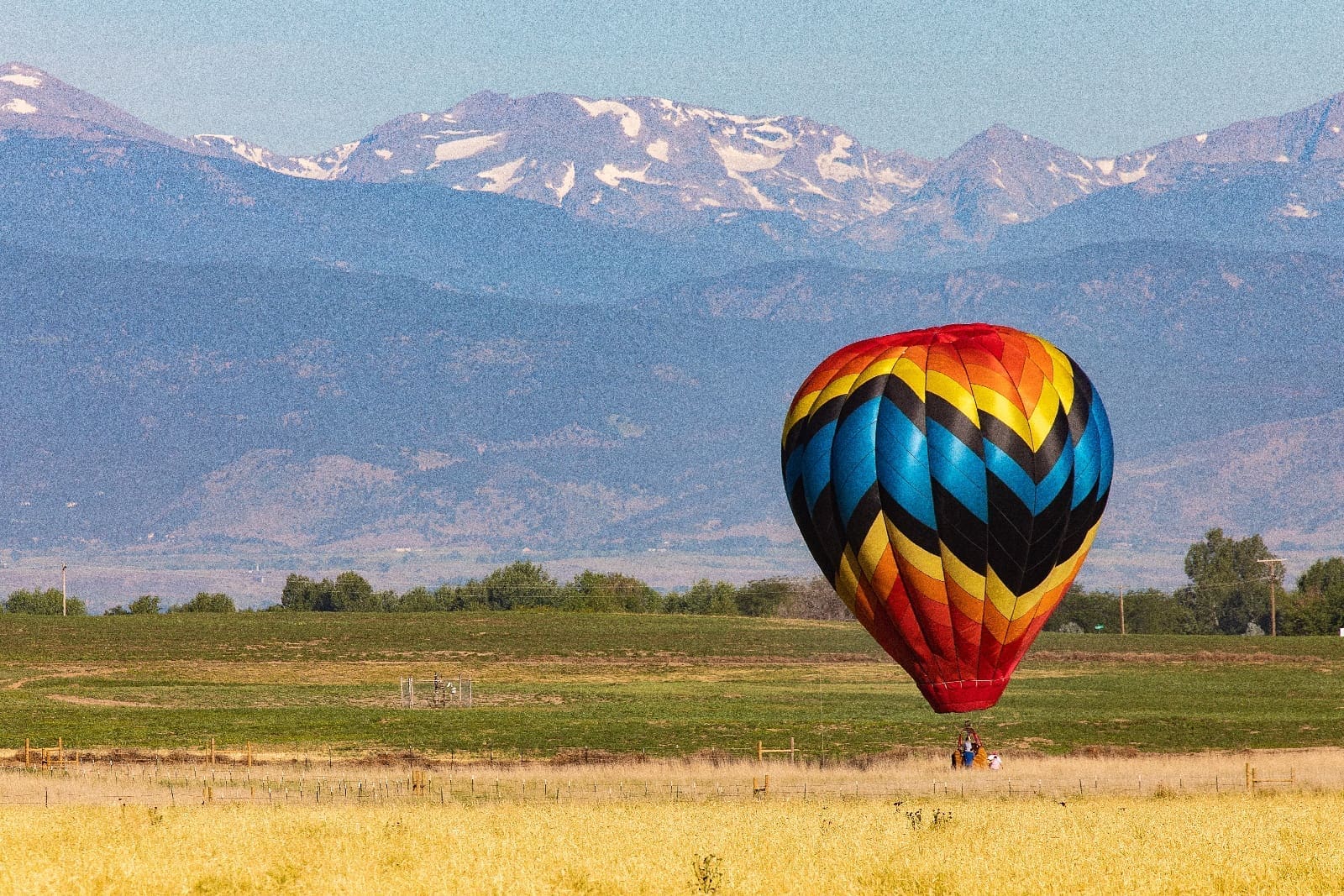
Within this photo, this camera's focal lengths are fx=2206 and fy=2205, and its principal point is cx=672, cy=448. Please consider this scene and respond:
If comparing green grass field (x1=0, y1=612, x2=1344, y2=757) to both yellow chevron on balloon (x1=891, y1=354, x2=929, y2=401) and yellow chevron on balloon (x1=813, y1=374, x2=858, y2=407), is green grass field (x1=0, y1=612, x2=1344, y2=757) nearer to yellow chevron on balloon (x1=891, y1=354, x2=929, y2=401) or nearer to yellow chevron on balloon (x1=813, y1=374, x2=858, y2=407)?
yellow chevron on balloon (x1=813, y1=374, x2=858, y2=407)

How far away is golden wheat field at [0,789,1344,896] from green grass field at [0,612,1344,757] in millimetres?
26784

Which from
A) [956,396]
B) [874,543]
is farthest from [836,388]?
[874,543]

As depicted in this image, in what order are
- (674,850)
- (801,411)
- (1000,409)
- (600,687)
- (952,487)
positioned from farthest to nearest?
1. (600,687)
2. (801,411)
3. (952,487)
4. (1000,409)
5. (674,850)

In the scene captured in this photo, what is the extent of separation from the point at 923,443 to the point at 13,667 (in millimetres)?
85623

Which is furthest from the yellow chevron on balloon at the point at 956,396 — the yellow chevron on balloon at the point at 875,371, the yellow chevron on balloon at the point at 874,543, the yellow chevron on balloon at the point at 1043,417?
the yellow chevron on balloon at the point at 874,543

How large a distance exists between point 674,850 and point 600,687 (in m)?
75.4

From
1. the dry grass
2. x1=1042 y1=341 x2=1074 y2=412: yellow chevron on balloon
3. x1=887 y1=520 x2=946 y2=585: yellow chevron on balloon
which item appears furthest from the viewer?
the dry grass

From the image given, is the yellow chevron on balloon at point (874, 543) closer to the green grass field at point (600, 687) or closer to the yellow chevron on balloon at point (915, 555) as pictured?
the yellow chevron on balloon at point (915, 555)

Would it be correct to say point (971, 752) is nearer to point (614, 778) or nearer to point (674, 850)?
point (614, 778)

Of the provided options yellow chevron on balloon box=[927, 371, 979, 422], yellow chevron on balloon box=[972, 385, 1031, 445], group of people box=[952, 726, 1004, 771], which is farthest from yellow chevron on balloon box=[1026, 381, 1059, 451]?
group of people box=[952, 726, 1004, 771]

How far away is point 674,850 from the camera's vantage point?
41.3 m

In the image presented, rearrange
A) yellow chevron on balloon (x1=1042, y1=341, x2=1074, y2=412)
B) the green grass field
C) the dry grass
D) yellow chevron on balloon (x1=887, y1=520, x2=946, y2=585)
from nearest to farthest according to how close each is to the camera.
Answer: yellow chevron on balloon (x1=887, y1=520, x2=946, y2=585), yellow chevron on balloon (x1=1042, y1=341, x2=1074, y2=412), the dry grass, the green grass field

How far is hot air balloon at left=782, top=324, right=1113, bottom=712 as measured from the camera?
54750 mm

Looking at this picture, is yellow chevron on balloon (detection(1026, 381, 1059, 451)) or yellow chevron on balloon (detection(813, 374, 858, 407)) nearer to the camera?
yellow chevron on balloon (detection(1026, 381, 1059, 451))
